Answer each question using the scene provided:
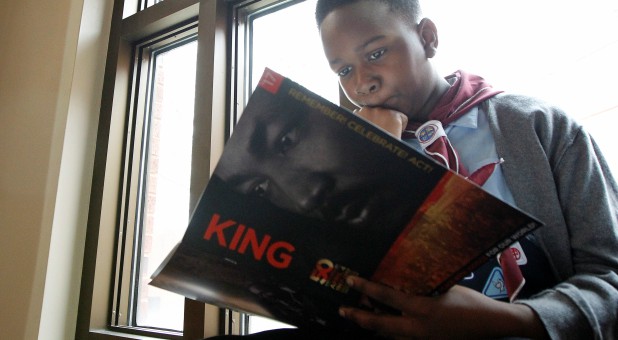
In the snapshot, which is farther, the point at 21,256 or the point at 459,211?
the point at 21,256

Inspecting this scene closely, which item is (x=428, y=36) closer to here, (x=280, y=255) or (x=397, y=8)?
(x=397, y=8)

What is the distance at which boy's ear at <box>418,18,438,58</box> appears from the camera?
0.79 m

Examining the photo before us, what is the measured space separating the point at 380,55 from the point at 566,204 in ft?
1.29

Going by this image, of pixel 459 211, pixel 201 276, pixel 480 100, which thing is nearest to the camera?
pixel 459 211

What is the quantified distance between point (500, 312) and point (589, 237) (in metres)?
0.20

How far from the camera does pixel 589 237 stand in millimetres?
548

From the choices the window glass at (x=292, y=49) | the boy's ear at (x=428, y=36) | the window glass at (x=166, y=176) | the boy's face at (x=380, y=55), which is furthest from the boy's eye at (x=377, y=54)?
the window glass at (x=166, y=176)

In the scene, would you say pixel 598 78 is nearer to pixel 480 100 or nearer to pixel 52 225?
pixel 480 100

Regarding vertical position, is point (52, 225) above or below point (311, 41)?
below

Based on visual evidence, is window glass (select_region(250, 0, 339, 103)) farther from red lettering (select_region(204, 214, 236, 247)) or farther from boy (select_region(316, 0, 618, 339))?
red lettering (select_region(204, 214, 236, 247))

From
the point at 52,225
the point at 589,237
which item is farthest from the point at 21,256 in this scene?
the point at 589,237

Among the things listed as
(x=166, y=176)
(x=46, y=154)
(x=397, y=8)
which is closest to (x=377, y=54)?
(x=397, y=8)

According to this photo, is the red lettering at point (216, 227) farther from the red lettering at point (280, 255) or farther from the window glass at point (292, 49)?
the window glass at point (292, 49)

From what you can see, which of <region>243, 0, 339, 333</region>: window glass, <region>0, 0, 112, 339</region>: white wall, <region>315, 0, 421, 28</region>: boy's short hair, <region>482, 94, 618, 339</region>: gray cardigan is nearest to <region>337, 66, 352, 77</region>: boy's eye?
<region>315, 0, 421, 28</region>: boy's short hair
